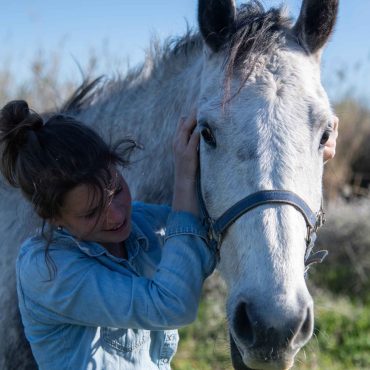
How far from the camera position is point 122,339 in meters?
2.01

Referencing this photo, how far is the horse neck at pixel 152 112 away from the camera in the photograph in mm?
2527

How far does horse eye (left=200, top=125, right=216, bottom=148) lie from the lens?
201cm

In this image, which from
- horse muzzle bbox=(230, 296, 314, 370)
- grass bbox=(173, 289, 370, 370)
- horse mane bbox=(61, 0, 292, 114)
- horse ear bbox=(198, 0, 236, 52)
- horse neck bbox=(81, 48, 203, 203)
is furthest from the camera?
grass bbox=(173, 289, 370, 370)

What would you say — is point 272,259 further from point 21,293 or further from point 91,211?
point 21,293

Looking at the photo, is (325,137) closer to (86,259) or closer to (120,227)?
(120,227)

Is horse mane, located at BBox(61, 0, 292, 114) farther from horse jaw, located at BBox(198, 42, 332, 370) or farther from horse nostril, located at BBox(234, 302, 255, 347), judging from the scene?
horse nostril, located at BBox(234, 302, 255, 347)

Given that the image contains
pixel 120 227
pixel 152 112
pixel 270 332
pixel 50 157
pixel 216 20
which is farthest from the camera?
pixel 152 112

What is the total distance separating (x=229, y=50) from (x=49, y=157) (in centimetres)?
71

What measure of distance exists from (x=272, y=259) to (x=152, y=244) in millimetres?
666

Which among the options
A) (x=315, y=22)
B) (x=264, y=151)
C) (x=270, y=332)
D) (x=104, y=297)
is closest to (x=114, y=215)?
(x=104, y=297)

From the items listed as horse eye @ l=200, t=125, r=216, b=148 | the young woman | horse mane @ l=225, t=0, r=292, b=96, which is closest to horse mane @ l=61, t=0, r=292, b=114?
horse mane @ l=225, t=0, r=292, b=96

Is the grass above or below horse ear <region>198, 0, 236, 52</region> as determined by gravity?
below

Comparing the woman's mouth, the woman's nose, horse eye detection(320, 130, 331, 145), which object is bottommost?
the woman's mouth

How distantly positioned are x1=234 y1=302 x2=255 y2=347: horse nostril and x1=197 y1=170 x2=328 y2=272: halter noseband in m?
0.28
